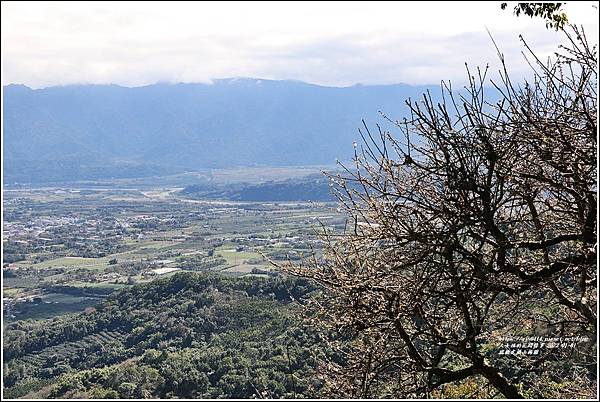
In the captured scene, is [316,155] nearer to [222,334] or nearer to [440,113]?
[222,334]

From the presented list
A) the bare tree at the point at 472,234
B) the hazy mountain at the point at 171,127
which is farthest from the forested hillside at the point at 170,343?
the hazy mountain at the point at 171,127

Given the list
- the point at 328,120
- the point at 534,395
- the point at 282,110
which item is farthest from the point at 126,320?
the point at 282,110

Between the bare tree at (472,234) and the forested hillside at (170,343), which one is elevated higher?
the bare tree at (472,234)

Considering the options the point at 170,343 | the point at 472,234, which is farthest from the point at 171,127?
the point at 472,234

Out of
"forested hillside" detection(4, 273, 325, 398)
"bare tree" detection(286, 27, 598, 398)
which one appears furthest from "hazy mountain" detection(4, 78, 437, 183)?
"bare tree" detection(286, 27, 598, 398)

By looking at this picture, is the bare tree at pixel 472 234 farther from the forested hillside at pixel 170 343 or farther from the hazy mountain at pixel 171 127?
the hazy mountain at pixel 171 127

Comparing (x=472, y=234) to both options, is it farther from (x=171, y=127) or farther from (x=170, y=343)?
(x=171, y=127)
